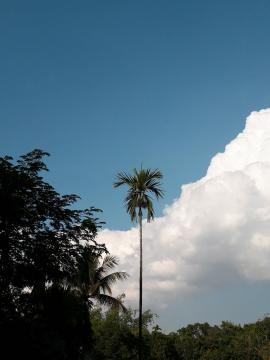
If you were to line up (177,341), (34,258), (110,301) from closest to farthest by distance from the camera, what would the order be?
(34,258) → (110,301) → (177,341)

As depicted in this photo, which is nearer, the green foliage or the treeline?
the green foliage

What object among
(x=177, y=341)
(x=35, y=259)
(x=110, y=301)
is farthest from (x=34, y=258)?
(x=177, y=341)

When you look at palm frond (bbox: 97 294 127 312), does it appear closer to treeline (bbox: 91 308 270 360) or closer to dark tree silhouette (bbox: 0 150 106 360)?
treeline (bbox: 91 308 270 360)

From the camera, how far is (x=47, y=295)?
24.8 m

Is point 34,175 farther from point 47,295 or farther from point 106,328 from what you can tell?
point 106,328

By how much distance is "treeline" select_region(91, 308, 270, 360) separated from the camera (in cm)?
4981

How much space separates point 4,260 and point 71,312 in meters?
6.88

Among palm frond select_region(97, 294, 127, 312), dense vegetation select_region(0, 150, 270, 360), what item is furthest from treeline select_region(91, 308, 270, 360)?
dense vegetation select_region(0, 150, 270, 360)

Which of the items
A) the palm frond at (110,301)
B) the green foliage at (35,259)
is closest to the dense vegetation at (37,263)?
the green foliage at (35,259)

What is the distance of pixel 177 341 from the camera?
286ft

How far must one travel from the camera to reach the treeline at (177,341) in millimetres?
49812

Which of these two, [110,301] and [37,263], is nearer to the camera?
[37,263]

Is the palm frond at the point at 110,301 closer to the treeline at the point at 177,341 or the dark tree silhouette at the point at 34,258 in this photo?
the treeline at the point at 177,341

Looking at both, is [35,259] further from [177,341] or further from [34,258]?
[177,341]
